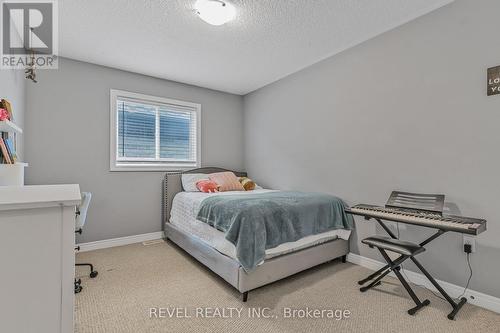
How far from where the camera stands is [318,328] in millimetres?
1697

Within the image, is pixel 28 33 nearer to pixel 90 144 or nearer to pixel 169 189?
pixel 90 144

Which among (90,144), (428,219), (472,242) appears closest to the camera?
(428,219)

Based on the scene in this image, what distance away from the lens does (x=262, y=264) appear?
2111 millimetres

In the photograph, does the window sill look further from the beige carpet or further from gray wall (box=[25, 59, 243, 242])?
the beige carpet

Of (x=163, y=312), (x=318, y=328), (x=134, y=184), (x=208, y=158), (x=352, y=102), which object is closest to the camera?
(x=318, y=328)

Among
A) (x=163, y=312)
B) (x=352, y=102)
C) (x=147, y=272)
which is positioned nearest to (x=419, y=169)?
(x=352, y=102)

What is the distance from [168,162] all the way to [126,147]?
2.09ft

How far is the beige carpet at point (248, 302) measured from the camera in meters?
1.71

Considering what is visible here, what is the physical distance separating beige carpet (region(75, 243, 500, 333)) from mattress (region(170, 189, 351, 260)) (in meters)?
0.33

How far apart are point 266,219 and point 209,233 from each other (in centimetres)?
69

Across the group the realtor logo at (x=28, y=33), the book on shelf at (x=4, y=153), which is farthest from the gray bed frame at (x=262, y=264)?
the realtor logo at (x=28, y=33)

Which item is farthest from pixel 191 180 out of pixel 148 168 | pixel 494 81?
pixel 494 81

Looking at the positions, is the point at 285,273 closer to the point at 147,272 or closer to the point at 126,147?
the point at 147,272

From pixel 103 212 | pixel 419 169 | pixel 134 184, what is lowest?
pixel 103 212
